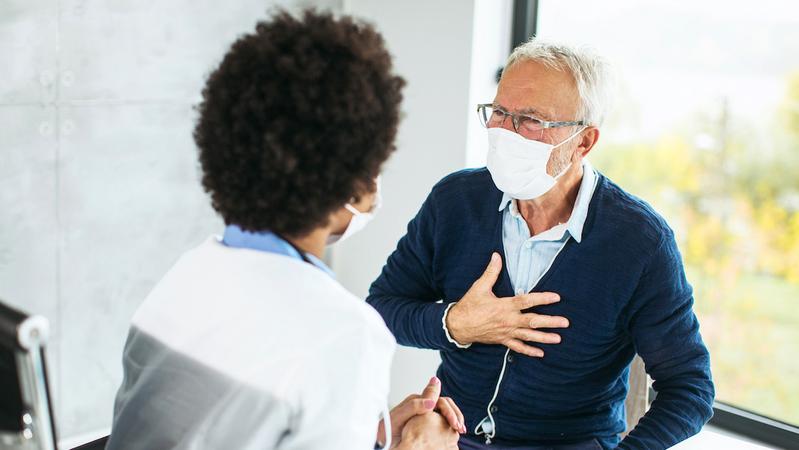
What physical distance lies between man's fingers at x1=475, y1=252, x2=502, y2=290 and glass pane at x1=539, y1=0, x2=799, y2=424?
44.4 inches

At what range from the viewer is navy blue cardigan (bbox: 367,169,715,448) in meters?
1.74

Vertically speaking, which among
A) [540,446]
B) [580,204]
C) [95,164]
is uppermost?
[580,204]

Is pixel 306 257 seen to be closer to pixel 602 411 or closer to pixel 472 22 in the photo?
pixel 602 411

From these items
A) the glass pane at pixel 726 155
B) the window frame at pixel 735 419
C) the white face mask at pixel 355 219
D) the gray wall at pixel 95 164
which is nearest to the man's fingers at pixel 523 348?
the white face mask at pixel 355 219

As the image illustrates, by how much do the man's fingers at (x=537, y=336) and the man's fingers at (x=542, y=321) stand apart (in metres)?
0.01

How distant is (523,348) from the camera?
5.89 feet

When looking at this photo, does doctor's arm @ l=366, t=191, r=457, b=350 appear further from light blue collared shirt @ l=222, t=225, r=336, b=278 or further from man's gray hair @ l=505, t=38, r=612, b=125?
light blue collared shirt @ l=222, t=225, r=336, b=278

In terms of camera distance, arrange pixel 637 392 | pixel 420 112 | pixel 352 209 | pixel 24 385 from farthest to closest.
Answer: pixel 420 112
pixel 637 392
pixel 352 209
pixel 24 385

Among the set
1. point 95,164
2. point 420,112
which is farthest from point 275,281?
point 420,112

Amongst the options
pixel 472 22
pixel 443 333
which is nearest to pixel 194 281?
pixel 443 333

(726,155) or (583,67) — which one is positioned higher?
(583,67)

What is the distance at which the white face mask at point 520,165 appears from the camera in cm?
183

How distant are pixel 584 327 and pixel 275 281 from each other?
0.88 m

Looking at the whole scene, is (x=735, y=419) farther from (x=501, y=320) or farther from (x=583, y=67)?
(x=583, y=67)
